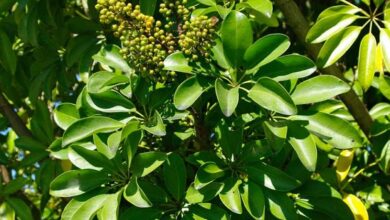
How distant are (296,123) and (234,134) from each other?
126 mm

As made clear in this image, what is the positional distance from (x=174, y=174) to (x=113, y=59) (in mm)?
275

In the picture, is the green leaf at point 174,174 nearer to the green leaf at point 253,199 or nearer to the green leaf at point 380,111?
the green leaf at point 253,199

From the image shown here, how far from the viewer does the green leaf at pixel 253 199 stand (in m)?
1.24

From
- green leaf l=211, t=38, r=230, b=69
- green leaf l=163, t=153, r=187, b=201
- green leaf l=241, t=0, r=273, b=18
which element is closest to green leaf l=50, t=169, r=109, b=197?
green leaf l=163, t=153, r=187, b=201

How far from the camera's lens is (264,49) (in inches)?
48.9

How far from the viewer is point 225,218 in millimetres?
1265

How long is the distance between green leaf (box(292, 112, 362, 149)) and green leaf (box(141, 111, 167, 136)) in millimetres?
261

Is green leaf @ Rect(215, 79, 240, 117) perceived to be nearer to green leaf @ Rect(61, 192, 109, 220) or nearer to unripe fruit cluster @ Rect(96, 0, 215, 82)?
unripe fruit cluster @ Rect(96, 0, 215, 82)

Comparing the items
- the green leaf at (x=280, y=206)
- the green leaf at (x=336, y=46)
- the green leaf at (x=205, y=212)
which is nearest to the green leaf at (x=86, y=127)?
the green leaf at (x=205, y=212)

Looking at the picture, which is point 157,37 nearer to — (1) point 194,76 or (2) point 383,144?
(1) point 194,76

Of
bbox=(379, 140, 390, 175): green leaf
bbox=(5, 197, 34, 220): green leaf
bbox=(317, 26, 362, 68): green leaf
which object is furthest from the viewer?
bbox=(5, 197, 34, 220): green leaf

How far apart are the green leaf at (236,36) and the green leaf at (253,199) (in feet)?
0.79

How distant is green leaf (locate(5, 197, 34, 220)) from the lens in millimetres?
1651

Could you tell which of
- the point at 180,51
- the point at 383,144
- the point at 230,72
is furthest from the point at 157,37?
the point at 383,144
